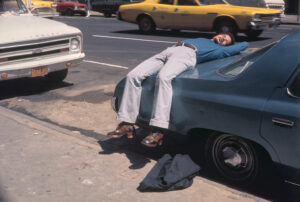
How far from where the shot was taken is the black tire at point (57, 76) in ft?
27.8

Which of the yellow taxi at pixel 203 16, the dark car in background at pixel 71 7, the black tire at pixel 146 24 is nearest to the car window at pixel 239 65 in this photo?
the yellow taxi at pixel 203 16

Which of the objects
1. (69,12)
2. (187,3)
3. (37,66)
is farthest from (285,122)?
(69,12)

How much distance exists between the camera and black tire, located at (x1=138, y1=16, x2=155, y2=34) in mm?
16188

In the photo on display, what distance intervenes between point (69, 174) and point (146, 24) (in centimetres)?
1261

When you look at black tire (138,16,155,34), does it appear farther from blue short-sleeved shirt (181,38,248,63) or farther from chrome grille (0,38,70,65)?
blue short-sleeved shirt (181,38,248,63)

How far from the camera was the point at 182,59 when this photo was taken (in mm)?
4574

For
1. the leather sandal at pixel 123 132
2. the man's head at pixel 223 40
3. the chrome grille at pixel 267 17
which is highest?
the man's head at pixel 223 40

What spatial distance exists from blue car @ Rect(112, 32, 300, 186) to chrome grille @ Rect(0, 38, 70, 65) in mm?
3760

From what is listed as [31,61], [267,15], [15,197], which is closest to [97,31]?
[267,15]

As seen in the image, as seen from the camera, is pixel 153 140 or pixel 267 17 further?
pixel 267 17

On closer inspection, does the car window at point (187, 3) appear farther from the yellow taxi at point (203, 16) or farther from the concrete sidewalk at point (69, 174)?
the concrete sidewalk at point (69, 174)

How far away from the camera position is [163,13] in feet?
50.8

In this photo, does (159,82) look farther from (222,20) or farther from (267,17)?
(267,17)

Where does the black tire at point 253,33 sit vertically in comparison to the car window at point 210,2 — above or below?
below
